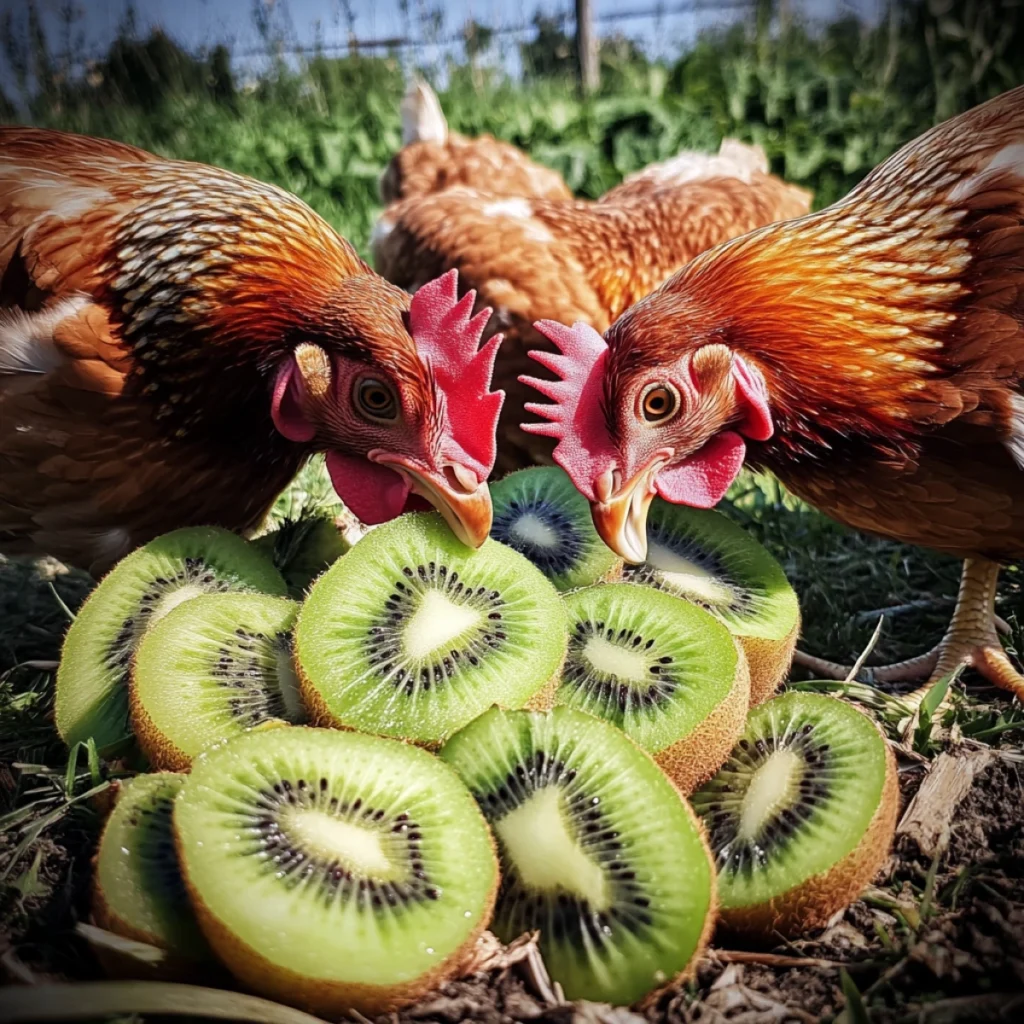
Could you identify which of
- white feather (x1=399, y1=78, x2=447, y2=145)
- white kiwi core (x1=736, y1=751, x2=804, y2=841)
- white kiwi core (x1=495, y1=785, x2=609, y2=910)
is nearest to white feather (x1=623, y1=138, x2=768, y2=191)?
white feather (x1=399, y1=78, x2=447, y2=145)

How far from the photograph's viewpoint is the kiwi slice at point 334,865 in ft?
3.88

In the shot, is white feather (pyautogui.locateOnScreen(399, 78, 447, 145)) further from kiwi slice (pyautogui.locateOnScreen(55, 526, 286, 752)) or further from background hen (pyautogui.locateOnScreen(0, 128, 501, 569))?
kiwi slice (pyautogui.locateOnScreen(55, 526, 286, 752))

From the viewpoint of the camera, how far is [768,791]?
Answer: 158 centimetres

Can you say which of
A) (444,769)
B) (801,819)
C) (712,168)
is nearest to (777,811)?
(801,819)

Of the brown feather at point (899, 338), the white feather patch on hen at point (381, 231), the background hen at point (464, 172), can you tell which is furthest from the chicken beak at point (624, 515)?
the background hen at point (464, 172)

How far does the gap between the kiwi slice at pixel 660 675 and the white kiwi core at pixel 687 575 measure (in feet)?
0.69

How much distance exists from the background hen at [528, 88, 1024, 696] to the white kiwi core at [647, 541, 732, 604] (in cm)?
14

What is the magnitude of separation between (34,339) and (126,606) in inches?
24.8

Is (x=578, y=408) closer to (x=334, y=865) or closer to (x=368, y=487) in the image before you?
(x=368, y=487)

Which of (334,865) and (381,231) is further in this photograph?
(381,231)

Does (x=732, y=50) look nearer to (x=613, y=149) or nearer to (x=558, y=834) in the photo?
(x=613, y=149)

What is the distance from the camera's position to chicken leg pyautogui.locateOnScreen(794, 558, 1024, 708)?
2.27 metres

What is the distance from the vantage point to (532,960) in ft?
4.24

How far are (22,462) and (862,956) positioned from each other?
1.95m
